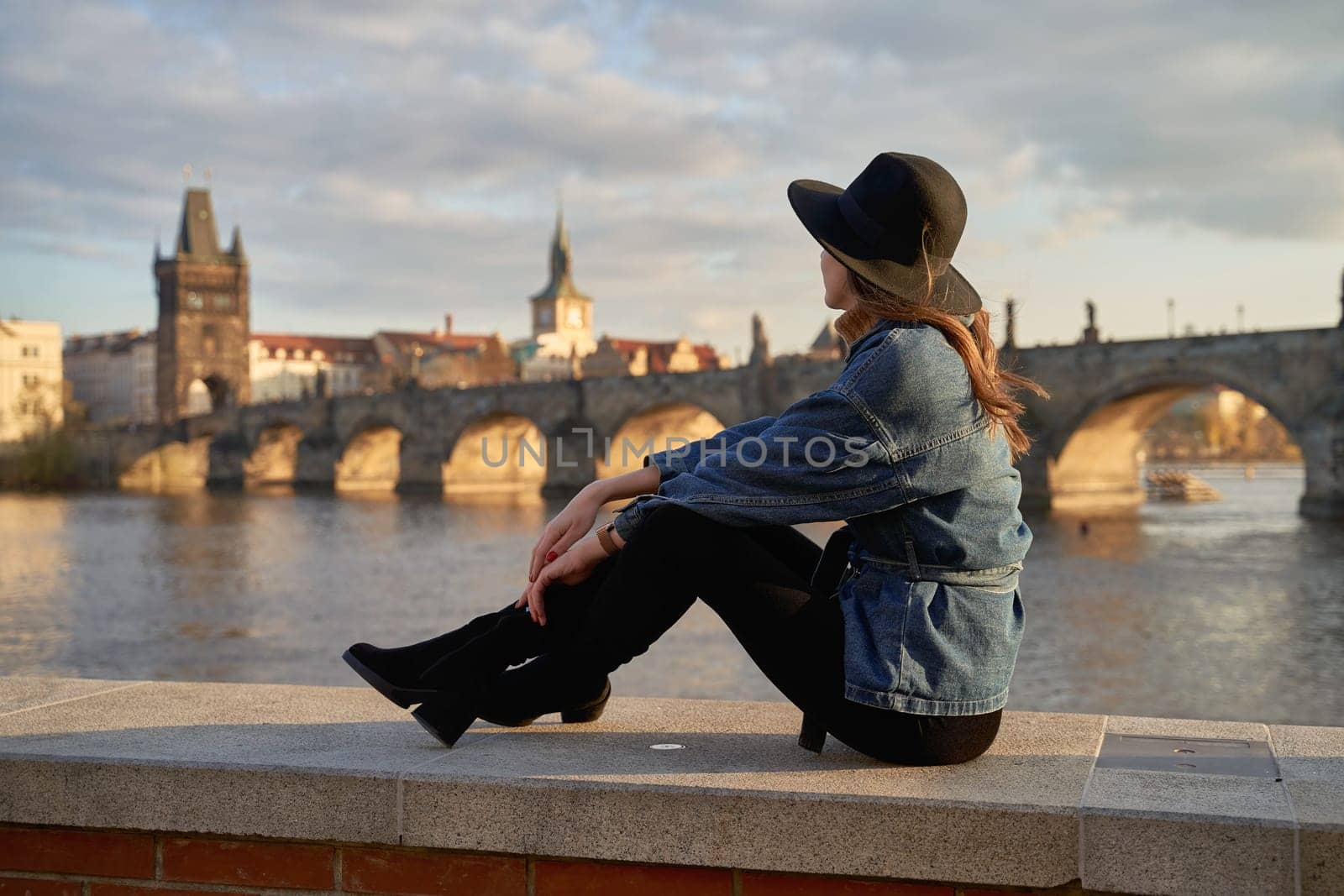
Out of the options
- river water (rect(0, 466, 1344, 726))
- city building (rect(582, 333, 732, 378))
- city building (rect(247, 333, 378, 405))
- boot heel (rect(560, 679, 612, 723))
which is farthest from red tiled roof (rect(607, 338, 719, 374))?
boot heel (rect(560, 679, 612, 723))

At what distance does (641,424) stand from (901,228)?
41664 mm

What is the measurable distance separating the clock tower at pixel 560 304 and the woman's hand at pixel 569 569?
91503 millimetres

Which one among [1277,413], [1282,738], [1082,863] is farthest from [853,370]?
[1277,413]

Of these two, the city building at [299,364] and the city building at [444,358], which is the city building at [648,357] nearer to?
the city building at [444,358]

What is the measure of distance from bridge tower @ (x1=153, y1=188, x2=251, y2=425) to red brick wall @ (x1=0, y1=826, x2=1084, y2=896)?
78668 mm

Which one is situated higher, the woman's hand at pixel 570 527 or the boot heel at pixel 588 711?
the woman's hand at pixel 570 527

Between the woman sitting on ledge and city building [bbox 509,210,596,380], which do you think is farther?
city building [bbox 509,210,596,380]

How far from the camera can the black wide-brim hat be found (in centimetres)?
213

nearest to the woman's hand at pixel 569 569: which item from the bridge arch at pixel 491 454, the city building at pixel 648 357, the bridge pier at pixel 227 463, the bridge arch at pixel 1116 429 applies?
the bridge arch at pixel 1116 429

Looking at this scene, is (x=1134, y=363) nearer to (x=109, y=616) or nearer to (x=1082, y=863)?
(x=109, y=616)

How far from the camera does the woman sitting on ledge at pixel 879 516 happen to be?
2.08 meters

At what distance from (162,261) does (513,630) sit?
82.7m

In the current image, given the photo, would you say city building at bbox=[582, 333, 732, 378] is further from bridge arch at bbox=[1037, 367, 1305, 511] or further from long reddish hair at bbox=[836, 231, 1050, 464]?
long reddish hair at bbox=[836, 231, 1050, 464]

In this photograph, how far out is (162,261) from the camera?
79.1 m
